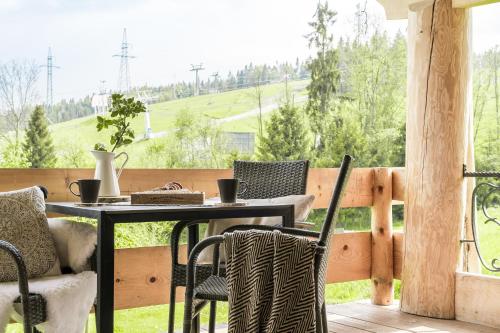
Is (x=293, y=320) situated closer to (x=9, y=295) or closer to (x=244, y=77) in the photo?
(x=9, y=295)

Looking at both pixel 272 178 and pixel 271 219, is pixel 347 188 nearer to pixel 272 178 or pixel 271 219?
pixel 272 178

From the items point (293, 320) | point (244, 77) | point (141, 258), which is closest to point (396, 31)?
point (244, 77)

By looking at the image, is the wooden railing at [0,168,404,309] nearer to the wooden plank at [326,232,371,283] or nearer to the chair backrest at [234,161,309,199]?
the wooden plank at [326,232,371,283]

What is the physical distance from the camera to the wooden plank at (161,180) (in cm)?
303

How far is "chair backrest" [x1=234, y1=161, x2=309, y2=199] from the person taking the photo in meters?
3.04

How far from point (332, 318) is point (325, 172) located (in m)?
0.82

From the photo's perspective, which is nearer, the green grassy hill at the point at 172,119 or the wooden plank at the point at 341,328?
the wooden plank at the point at 341,328

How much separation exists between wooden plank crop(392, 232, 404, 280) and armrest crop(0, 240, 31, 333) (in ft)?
8.62

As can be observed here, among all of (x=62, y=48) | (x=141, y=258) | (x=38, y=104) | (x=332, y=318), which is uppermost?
(x=62, y=48)

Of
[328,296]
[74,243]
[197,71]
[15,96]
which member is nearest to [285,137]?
[197,71]

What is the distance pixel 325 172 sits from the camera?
400 centimetres

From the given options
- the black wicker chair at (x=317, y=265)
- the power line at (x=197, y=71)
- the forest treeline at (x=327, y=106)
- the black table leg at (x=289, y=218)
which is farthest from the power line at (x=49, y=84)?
the black wicker chair at (x=317, y=265)

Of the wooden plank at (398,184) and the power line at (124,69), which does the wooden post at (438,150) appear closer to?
the wooden plank at (398,184)

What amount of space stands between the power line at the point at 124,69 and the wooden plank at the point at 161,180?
3.12 m
